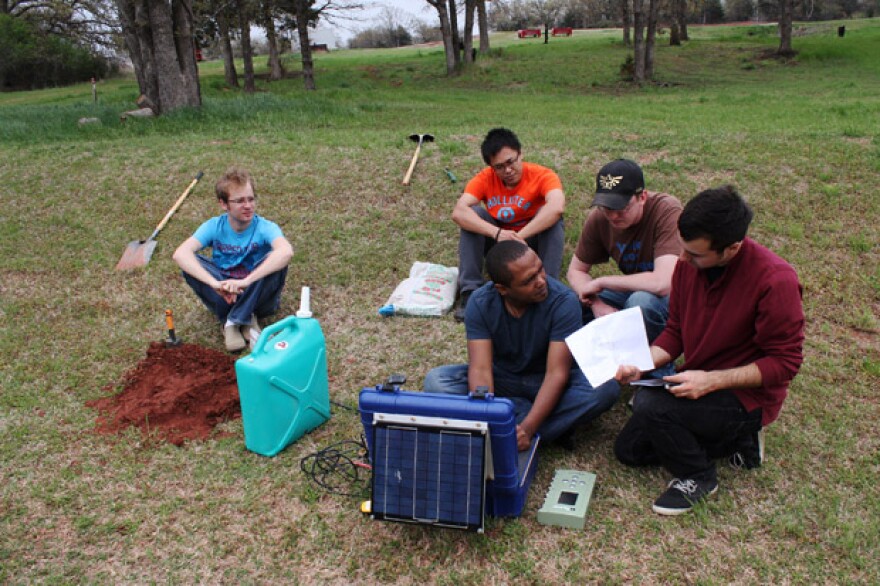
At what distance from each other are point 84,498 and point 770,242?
5.40m

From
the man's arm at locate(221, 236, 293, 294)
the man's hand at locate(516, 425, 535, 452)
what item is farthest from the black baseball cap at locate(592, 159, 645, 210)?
the man's arm at locate(221, 236, 293, 294)

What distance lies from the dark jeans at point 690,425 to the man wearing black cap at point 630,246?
2.82 ft

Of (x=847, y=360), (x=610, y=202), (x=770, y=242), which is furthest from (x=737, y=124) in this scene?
(x=610, y=202)

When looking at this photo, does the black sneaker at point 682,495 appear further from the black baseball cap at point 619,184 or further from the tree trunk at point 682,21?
the tree trunk at point 682,21

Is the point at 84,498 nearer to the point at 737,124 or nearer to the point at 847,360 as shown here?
the point at 847,360

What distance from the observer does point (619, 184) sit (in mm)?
3803

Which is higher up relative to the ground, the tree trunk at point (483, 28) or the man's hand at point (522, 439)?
the tree trunk at point (483, 28)

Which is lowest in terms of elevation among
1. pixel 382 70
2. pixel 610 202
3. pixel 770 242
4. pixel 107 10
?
pixel 770 242

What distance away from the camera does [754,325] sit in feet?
9.50

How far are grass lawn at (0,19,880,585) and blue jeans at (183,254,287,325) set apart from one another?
318mm

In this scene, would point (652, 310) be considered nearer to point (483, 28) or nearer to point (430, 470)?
point (430, 470)

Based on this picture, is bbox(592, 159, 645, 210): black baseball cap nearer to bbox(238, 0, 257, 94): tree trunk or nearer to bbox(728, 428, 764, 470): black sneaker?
bbox(728, 428, 764, 470): black sneaker

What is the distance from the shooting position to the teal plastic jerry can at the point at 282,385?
3430 millimetres

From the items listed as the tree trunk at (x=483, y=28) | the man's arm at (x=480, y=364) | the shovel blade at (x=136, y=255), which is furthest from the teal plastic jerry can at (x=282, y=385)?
the tree trunk at (x=483, y=28)
